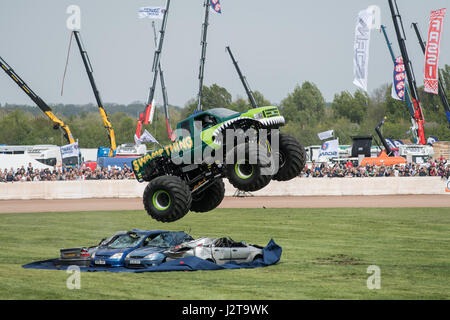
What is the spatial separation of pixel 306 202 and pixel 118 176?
18654 mm

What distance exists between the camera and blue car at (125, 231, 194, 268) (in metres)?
33.3

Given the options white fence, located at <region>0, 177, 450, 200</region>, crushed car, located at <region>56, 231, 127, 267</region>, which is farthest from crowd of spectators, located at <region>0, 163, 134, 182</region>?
crushed car, located at <region>56, 231, 127, 267</region>

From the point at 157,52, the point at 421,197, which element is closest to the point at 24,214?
the point at 421,197

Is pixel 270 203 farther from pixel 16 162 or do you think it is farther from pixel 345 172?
pixel 16 162

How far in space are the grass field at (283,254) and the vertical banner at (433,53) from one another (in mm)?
11959

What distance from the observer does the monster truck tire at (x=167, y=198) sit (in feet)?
46.4

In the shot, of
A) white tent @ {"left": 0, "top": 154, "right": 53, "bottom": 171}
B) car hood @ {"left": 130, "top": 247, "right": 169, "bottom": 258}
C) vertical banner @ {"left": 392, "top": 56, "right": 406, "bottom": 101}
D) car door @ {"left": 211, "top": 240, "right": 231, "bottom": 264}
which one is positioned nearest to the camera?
car door @ {"left": 211, "top": 240, "right": 231, "bottom": 264}

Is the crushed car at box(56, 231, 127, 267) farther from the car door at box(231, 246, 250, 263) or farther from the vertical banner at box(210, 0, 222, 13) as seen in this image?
the vertical banner at box(210, 0, 222, 13)

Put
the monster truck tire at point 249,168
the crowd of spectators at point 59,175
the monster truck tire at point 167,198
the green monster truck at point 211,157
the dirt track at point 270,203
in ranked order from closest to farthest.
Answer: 1. the monster truck tire at point 249,168
2. the green monster truck at point 211,157
3. the monster truck tire at point 167,198
4. the dirt track at point 270,203
5. the crowd of spectators at point 59,175

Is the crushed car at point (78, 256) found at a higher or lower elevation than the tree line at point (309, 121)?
lower

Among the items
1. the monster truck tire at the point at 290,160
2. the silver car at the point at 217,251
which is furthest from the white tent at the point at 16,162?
the monster truck tire at the point at 290,160

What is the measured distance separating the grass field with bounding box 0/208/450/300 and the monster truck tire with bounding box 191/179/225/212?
10.8m

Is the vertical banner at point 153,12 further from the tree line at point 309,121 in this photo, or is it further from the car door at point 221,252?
the tree line at point 309,121

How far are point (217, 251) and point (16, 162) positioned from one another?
53560 mm
